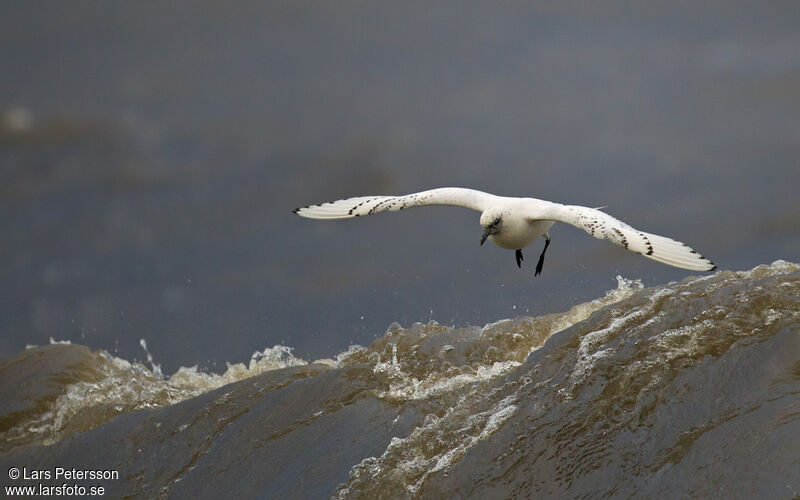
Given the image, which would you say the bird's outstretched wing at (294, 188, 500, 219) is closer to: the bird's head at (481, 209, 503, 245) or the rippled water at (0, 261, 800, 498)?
the bird's head at (481, 209, 503, 245)

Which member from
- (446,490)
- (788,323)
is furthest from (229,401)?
(788,323)

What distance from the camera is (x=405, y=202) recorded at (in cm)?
1297

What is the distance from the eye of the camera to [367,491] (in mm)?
8656

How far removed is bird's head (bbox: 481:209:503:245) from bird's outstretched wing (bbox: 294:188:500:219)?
1.75 ft

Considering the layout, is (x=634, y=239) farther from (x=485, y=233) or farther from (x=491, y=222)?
(x=485, y=233)

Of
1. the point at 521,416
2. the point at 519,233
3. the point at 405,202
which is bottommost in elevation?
the point at 521,416

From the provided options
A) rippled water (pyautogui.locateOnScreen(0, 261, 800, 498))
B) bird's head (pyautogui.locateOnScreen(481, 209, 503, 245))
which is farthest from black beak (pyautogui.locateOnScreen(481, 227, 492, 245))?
rippled water (pyautogui.locateOnScreen(0, 261, 800, 498))

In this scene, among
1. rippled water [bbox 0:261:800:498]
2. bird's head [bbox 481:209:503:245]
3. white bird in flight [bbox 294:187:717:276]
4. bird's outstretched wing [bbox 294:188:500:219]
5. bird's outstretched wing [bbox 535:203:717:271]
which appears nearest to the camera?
rippled water [bbox 0:261:800:498]

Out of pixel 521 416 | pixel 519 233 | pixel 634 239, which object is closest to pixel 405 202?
pixel 519 233

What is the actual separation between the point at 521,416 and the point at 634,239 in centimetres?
231

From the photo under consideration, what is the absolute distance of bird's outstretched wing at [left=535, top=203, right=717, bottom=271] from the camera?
910 centimetres

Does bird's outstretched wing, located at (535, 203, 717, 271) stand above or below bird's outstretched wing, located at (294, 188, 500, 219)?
below

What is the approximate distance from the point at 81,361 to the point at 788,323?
12.5 meters

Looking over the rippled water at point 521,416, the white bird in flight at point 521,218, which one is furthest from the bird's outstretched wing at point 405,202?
the rippled water at point 521,416
